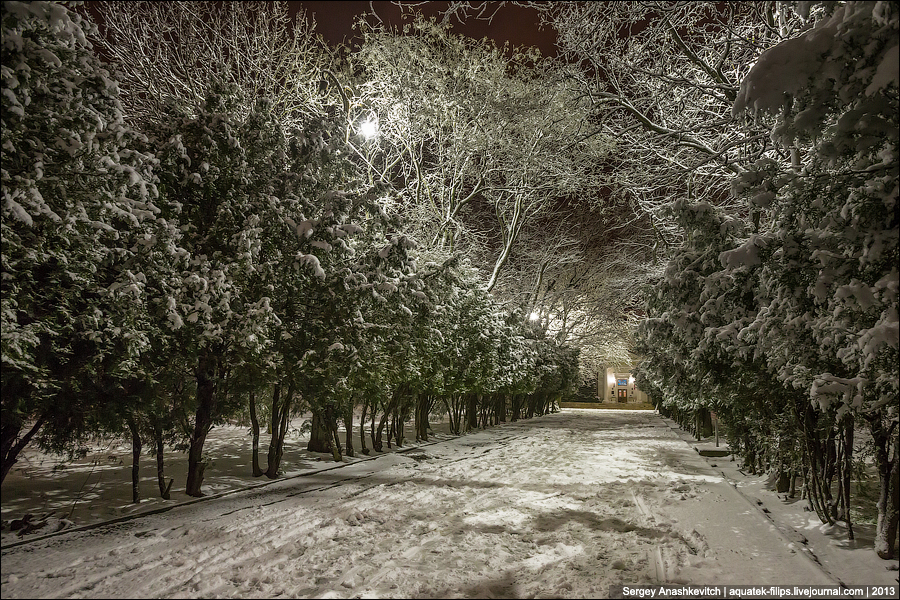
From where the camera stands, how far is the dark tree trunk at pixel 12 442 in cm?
544

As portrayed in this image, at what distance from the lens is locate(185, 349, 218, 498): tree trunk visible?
7664mm

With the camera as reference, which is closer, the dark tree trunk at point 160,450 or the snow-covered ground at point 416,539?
the snow-covered ground at point 416,539

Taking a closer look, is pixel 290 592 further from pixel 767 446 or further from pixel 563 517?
pixel 767 446

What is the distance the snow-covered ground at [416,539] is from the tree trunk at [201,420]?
0.28m

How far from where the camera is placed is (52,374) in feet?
17.7

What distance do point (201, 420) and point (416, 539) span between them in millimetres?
3937

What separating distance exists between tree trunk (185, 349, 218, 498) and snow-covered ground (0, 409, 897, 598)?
0.93 feet

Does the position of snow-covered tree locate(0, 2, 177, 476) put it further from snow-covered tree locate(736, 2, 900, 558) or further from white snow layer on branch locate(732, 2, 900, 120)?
snow-covered tree locate(736, 2, 900, 558)

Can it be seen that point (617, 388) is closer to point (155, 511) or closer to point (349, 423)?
point (349, 423)

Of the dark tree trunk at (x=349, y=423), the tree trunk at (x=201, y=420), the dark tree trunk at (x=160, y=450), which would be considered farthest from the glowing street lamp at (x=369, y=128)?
the dark tree trunk at (x=160, y=450)

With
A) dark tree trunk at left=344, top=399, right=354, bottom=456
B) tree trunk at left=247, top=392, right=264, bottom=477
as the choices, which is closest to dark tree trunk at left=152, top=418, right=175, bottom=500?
tree trunk at left=247, top=392, right=264, bottom=477

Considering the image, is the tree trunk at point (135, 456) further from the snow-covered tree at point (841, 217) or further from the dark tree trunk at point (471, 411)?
the dark tree trunk at point (471, 411)

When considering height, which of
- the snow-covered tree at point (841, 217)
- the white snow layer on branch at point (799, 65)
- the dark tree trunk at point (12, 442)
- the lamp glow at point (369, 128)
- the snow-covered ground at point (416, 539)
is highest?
the lamp glow at point (369, 128)

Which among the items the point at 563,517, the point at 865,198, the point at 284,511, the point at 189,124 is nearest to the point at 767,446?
the point at 563,517
